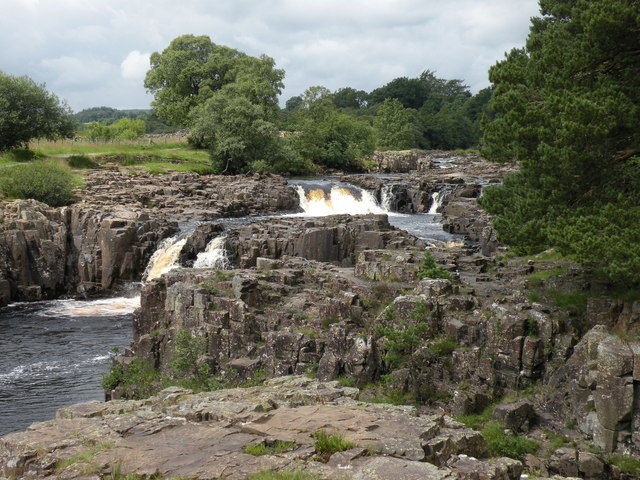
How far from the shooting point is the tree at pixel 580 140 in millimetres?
19531

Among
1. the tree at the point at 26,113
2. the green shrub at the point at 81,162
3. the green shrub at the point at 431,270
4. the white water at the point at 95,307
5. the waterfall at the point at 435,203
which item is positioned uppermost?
the tree at the point at 26,113

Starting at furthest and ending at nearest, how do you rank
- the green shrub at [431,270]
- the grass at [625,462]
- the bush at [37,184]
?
the bush at [37,184]
the green shrub at [431,270]
the grass at [625,462]

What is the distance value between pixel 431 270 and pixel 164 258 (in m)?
25.5

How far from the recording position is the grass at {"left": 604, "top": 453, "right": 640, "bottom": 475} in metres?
17.0

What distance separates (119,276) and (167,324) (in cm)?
1837

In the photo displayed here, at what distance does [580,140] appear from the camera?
20.0 metres

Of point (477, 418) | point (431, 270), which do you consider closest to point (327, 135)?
point (431, 270)

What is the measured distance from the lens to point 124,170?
73.9 m

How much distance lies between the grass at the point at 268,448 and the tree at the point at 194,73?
80.4m

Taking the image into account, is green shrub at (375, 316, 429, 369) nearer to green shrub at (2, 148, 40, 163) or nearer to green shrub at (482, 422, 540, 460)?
green shrub at (482, 422, 540, 460)

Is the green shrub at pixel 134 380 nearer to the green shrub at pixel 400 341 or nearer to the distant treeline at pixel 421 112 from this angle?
the green shrub at pixel 400 341

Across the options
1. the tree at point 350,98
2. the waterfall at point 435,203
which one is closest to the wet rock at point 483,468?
the waterfall at point 435,203

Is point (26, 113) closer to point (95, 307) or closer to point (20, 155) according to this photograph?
point (20, 155)

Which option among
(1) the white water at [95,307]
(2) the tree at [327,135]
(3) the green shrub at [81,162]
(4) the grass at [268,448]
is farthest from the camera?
(2) the tree at [327,135]
